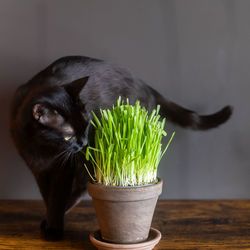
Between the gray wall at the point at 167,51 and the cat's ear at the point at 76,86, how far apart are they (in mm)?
370

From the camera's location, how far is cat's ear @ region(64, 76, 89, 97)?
3.60 ft

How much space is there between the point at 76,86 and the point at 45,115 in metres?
0.14

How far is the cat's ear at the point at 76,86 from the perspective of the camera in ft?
3.60

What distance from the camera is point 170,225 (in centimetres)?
117

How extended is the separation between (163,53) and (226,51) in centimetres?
27

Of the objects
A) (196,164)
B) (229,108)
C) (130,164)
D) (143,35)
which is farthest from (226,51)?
(130,164)

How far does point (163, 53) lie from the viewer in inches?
57.2

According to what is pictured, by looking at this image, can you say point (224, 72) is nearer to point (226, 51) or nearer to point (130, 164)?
point (226, 51)

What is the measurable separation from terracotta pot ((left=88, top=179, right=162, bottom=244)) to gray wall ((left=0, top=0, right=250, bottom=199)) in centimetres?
57

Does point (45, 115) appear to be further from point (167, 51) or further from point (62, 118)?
point (167, 51)

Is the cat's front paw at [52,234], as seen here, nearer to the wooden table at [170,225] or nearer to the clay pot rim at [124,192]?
the wooden table at [170,225]

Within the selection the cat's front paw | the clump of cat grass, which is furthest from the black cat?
the clump of cat grass

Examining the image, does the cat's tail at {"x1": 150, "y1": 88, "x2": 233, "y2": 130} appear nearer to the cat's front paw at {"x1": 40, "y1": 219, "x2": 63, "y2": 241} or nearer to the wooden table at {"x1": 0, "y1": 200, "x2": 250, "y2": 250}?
the wooden table at {"x1": 0, "y1": 200, "x2": 250, "y2": 250}

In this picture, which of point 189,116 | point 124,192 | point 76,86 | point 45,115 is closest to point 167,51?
point 189,116
